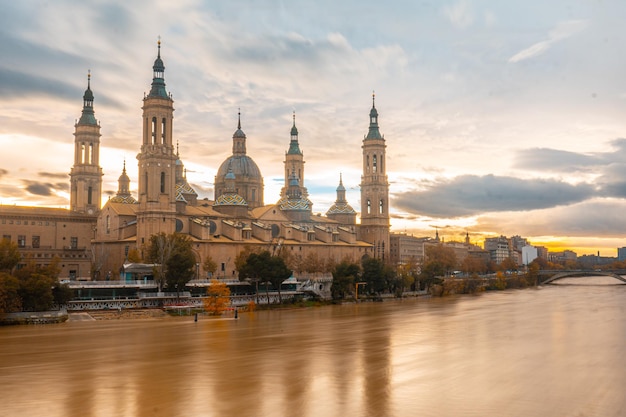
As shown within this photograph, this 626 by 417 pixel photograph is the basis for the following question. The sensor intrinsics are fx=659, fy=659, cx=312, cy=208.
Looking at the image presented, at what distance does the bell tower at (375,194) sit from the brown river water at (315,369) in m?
70.9

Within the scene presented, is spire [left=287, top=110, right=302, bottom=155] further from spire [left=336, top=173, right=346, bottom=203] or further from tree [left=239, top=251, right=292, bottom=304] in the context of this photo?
tree [left=239, top=251, right=292, bottom=304]

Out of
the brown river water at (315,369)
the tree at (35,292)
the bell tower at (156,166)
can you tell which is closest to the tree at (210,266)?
the bell tower at (156,166)

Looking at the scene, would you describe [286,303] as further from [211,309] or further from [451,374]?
[451,374]

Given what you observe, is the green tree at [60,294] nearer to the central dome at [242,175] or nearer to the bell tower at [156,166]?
the bell tower at [156,166]

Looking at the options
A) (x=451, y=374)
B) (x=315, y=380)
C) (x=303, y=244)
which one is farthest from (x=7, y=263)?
(x=303, y=244)

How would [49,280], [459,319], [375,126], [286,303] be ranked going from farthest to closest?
[375,126]
[286,303]
[459,319]
[49,280]

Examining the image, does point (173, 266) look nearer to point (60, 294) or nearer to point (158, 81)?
→ point (60, 294)

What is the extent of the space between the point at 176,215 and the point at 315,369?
198 ft

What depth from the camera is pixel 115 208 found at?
90375 millimetres

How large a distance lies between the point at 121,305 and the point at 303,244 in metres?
45.3

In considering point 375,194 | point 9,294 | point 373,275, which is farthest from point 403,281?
point 9,294

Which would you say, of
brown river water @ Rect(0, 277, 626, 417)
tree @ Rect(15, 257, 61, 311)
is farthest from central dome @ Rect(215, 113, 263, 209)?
brown river water @ Rect(0, 277, 626, 417)

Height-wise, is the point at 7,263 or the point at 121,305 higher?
the point at 7,263

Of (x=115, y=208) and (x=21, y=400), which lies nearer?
(x=21, y=400)
